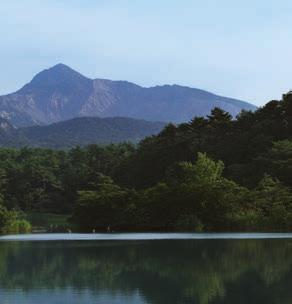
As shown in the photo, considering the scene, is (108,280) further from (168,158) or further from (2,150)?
(2,150)

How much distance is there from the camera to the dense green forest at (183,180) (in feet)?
163

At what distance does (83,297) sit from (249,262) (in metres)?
9.20

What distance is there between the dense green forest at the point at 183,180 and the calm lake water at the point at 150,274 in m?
16.2

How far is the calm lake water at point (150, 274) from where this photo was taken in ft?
54.5

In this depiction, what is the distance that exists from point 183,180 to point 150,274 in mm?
35338

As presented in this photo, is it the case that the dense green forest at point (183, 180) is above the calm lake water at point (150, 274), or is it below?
above

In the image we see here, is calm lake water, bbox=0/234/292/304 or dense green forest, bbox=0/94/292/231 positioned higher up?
dense green forest, bbox=0/94/292/231

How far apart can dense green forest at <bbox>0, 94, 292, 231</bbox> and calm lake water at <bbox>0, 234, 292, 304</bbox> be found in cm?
1618

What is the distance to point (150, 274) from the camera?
21578mm

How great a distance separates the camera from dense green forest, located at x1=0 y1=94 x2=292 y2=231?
1954 inches

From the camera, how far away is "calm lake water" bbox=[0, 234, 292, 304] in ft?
54.5

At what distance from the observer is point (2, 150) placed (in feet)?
376

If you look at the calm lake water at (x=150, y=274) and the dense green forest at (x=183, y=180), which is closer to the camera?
the calm lake water at (x=150, y=274)

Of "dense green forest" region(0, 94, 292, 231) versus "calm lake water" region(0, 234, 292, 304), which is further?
"dense green forest" region(0, 94, 292, 231)
